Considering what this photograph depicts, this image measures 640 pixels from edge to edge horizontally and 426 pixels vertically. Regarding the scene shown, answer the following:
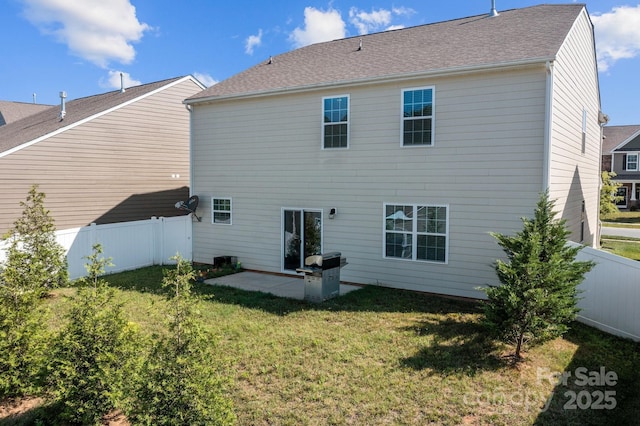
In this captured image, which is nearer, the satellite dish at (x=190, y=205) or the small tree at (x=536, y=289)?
the small tree at (x=536, y=289)

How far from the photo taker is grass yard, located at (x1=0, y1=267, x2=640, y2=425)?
4848 mm

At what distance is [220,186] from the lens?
523 inches

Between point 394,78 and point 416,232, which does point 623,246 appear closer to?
point 416,232

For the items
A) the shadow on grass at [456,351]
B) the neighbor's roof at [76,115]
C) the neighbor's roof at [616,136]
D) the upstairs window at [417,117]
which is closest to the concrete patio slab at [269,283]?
the shadow on grass at [456,351]

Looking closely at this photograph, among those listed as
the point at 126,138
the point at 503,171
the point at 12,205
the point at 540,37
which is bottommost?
the point at 12,205

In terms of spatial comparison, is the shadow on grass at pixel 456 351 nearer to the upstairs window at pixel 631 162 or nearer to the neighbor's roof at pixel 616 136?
the upstairs window at pixel 631 162

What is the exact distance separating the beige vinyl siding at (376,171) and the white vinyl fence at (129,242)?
2.59 ft

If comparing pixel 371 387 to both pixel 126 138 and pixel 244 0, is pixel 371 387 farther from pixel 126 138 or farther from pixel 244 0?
pixel 244 0

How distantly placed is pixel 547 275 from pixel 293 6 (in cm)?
1276

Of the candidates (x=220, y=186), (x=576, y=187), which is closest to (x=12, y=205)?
(x=220, y=186)

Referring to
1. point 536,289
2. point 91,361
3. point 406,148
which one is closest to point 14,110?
point 406,148

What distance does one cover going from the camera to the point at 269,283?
1116 cm

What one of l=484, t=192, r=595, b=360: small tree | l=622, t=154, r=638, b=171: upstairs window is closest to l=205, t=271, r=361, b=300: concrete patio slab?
l=484, t=192, r=595, b=360: small tree

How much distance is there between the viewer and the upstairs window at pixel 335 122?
1096 cm
